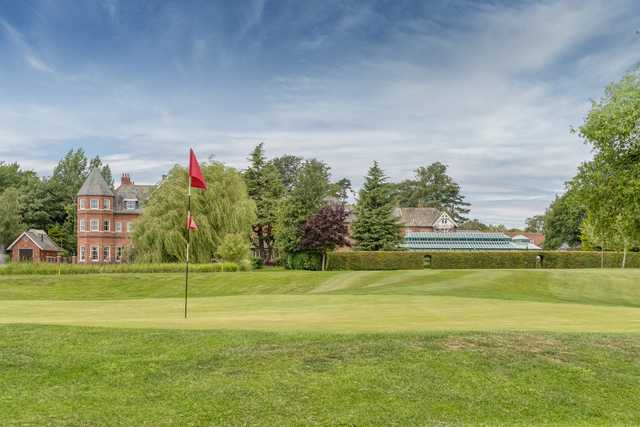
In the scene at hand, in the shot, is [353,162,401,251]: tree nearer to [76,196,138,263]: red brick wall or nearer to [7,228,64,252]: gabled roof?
[76,196,138,263]: red brick wall

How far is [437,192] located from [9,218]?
82454 millimetres

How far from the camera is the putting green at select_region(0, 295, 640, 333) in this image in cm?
1130

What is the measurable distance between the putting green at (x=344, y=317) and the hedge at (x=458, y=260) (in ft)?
105

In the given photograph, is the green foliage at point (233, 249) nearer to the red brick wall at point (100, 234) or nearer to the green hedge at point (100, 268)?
the green hedge at point (100, 268)

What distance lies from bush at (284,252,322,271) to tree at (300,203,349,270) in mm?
2712

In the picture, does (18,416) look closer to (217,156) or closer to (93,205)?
(217,156)

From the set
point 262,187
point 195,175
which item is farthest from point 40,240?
point 195,175

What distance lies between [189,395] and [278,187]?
6315 centimetres

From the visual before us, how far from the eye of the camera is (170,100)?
1104 inches

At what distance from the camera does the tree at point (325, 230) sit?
51.8 metres

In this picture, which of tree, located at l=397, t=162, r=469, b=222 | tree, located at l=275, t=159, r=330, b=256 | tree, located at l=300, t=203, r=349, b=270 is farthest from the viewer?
tree, located at l=397, t=162, r=469, b=222

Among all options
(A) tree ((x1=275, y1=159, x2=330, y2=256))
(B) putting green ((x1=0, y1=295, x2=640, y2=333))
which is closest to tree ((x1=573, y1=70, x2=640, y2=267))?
(B) putting green ((x1=0, y1=295, x2=640, y2=333))

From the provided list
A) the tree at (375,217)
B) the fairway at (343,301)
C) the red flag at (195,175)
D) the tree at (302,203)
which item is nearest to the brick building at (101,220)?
the tree at (302,203)

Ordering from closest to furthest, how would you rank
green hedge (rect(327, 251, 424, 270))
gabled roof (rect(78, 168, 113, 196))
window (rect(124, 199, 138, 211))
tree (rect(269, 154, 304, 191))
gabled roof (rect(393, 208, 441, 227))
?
green hedge (rect(327, 251, 424, 270)) < gabled roof (rect(78, 168, 113, 196)) < window (rect(124, 199, 138, 211)) < gabled roof (rect(393, 208, 441, 227)) < tree (rect(269, 154, 304, 191))
